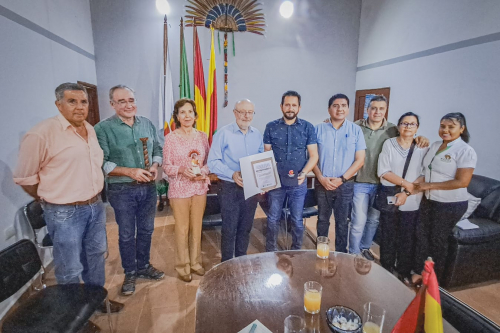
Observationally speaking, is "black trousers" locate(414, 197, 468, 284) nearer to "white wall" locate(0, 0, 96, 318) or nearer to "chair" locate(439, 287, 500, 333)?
"chair" locate(439, 287, 500, 333)

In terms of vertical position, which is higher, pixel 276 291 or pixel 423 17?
pixel 423 17

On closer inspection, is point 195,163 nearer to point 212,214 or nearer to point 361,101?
point 212,214

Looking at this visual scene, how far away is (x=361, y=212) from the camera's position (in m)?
2.66

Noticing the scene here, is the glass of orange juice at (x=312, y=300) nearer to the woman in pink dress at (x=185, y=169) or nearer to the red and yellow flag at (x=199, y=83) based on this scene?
the woman in pink dress at (x=185, y=169)

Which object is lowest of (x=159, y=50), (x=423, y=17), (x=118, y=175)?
(x=118, y=175)

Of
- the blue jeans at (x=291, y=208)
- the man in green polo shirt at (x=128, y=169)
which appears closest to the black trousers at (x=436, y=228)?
the blue jeans at (x=291, y=208)

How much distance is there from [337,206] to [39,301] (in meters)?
2.33

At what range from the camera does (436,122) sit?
12.3 ft

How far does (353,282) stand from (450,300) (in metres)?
0.38

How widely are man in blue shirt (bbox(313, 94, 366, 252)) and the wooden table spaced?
1068 millimetres

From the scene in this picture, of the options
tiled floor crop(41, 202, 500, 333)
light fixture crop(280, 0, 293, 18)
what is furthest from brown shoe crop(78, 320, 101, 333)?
light fixture crop(280, 0, 293, 18)

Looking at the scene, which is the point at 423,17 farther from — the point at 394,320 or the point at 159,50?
the point at 394,320

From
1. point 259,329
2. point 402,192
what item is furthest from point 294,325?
point 402,192

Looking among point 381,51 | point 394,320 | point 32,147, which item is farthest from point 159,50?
point 394,320
